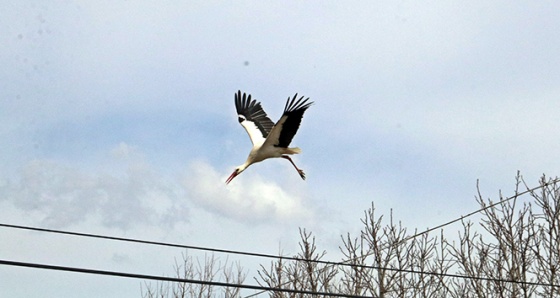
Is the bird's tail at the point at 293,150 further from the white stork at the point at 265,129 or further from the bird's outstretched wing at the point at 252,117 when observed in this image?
the bird's outstretched wing at the point at 252,117

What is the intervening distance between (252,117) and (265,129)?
447 millimetres

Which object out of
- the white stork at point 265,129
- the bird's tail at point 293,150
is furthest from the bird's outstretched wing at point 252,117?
the bird's tail at point 293,150

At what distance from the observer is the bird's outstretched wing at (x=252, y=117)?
12586mm

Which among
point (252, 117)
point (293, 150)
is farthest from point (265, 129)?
point (293, 150)

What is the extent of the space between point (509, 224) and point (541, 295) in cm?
132

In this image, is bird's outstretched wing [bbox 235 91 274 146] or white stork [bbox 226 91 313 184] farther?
bird's outstretched wing [bbox 235 91 274 146]

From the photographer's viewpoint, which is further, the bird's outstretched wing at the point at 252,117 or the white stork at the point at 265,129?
the bird's outstretched wing at the point at 252,117

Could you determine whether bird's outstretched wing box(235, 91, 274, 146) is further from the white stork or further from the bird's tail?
the bird's tail

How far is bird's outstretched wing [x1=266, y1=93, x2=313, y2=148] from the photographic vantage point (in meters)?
9.70

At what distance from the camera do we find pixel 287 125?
10047 millimetres

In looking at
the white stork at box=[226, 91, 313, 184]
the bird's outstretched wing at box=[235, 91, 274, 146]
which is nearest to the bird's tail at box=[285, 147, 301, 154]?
the white stork at box=[226, 91, 313, 184]

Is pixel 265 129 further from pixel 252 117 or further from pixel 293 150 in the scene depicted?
pixel 293 150

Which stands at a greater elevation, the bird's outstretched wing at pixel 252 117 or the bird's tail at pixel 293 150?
the bird's outstretched wing at pixel 252 117

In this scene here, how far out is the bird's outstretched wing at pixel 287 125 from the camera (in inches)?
382
